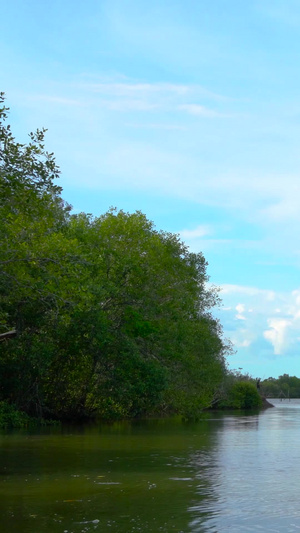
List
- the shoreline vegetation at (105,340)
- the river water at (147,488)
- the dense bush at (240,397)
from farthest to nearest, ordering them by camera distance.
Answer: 1. the dense bush at (240,397)
2. the shoreline vegetation at (105,340)
3. the river water at (147,488)

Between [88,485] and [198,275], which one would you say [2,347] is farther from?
[198,275]

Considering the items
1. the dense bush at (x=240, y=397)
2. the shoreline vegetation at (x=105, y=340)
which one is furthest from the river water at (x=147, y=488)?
the dense bush at (x=240, y=397)

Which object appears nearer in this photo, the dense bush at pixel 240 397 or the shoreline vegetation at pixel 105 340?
the shoreline vegetation at pixel 105 340

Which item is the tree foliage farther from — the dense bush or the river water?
the dense bush

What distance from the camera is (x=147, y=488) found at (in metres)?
16.8

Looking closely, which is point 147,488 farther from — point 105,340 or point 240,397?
point 240,397

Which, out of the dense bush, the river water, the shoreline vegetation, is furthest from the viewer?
the dense bush

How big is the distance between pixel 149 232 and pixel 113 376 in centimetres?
1791

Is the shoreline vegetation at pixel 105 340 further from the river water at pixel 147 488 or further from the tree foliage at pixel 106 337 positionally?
the river water at pixel 147 488

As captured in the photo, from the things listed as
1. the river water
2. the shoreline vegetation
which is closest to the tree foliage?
the shoreline vegetation

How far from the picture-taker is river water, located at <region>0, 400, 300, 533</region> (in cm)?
1242

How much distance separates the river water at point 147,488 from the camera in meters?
12.4

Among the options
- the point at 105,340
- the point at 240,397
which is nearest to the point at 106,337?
the point at 105,340

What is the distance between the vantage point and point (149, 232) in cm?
6169
